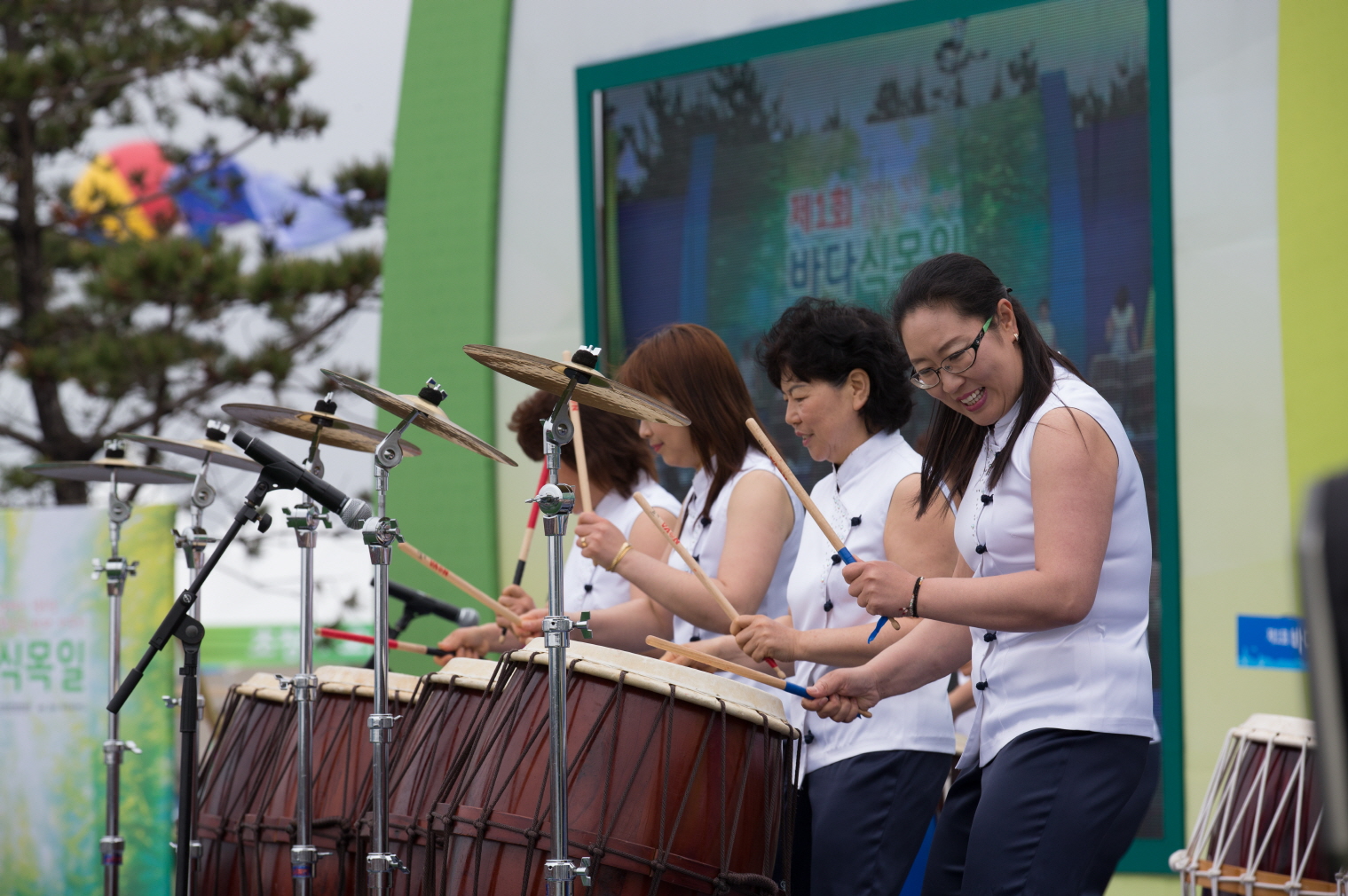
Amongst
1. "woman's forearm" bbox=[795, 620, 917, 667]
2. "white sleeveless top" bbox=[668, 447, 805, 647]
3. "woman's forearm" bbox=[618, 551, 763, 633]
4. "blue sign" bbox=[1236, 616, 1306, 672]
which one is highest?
"white sleeveless top" bbox=[668, 447, 805, 647]

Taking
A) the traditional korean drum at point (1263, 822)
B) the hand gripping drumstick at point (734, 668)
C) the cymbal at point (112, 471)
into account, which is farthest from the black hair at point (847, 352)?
the cymbal at point (112, 471)

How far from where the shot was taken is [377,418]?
5.17m

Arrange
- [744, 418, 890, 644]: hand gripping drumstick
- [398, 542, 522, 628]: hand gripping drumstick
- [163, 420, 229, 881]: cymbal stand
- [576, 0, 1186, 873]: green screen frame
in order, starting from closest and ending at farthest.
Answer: [744, 418, 890, 644]: hand gripping drumstick → [398, 542, 522, 628]: hand gripping drumstick → [163, 420, 229, 881]: cymbal stand → [576, 0, 1186, 873]: green screen frame

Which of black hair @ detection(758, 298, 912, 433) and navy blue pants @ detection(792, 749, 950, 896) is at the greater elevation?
black hair @ detection(758, 298, 912, 433)

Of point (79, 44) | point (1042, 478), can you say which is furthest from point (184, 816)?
point (79, 44)

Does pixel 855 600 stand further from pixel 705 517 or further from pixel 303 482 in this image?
pixel 303 482

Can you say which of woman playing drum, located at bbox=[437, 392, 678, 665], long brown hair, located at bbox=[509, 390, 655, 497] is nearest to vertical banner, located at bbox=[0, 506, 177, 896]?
woman playing drum, located at bbox=[437, 392, 678, 665]

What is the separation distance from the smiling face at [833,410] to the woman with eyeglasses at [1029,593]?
425 millimetres

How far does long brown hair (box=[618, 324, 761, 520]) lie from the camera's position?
2.81 metres

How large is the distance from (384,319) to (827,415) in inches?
134

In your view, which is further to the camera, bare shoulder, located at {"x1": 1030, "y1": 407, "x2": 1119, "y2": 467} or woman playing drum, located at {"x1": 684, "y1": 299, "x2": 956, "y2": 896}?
woman playing drum, located at {"x1": 684, "y1": 299, "x2": 956, "y2": 896}

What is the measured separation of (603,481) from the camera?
10.8ft

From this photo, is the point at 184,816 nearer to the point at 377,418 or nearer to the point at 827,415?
the point at 827,415

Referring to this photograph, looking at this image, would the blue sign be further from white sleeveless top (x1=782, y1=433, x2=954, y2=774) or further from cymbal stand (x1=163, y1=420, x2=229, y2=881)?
cymbal stand (x1=163, y1=420, x2=229, y2=881)
